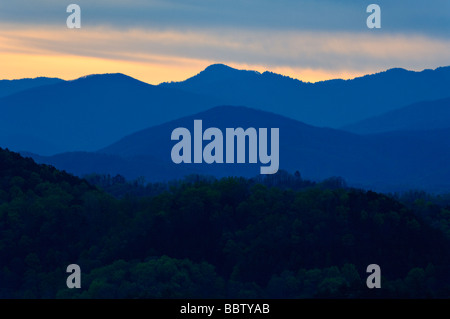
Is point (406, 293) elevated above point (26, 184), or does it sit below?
below

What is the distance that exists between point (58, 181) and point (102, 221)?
18.7 metres

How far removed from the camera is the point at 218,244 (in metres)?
100

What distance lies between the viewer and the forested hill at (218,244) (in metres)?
87.1

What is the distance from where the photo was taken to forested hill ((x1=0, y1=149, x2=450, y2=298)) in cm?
8706

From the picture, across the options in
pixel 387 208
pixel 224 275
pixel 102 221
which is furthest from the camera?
pixel 102 221
